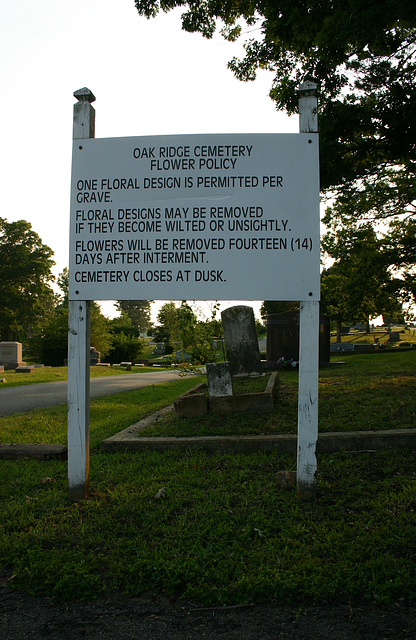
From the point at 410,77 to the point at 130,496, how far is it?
7.53 m

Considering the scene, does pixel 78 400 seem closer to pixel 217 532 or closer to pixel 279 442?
pixel 217 532

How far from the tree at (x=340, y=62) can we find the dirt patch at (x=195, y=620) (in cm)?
464

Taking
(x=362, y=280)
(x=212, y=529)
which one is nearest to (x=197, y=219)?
(x=212, y=529)

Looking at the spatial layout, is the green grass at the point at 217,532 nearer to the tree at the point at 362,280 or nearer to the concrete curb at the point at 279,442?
the concrete curb at the point at 279,442

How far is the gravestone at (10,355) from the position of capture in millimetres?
22781

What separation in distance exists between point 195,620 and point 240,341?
761 centimetres

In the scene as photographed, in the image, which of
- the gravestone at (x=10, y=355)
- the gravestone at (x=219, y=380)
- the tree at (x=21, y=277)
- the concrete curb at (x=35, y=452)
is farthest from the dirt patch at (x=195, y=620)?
the tree at (x=21, y=277)

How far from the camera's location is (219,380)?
18.4ft

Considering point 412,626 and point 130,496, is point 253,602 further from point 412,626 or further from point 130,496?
point 130,496

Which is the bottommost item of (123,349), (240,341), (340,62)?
(123,349)

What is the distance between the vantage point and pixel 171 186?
3541 mm

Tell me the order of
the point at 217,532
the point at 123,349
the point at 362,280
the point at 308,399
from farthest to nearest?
the point at 123,349, the point at 362,280, the point at 308,399, the point at 217,532

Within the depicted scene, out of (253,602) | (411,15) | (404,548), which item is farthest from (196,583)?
(411,15)

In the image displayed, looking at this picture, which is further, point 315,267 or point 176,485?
A: point 176,485
